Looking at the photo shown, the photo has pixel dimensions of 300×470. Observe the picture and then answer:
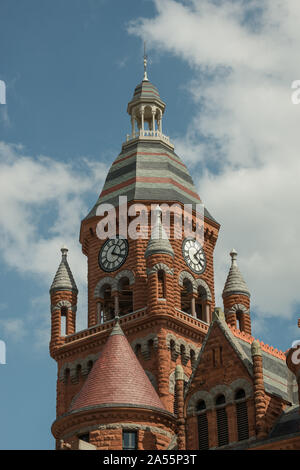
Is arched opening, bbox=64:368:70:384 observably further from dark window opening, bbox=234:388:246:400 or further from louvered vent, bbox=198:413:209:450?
dark window opening, bbox=234:388:246:400

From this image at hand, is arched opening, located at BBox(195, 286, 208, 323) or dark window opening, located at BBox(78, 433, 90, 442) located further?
arched opening, located at BBox(195, 286, 208, 323)

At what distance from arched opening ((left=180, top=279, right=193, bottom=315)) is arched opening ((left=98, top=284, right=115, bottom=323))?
504 centimetres

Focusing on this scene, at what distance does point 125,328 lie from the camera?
68250 mm

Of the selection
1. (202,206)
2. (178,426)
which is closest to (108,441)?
(178,426)

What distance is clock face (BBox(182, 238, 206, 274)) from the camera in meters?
72.7

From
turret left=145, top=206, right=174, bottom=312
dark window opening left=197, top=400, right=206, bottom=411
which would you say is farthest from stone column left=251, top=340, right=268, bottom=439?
turret left=145, top=206, right=174, bottom=312

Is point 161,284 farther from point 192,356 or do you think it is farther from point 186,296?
point 186,296

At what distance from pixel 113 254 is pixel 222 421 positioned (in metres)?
24.9

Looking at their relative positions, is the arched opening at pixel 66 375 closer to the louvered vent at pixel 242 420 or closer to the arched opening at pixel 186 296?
the arched opening at pixel 186 296

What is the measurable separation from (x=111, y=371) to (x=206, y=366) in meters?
6.16

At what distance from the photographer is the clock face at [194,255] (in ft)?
238

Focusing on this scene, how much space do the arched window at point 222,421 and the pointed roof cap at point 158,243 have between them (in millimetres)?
18999
